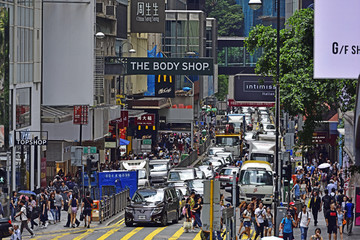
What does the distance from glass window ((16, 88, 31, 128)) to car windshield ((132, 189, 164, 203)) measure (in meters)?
11.7

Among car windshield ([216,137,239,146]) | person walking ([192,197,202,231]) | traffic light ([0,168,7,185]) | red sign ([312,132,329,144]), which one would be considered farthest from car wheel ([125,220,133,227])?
car windshield ([216,137,239,146])

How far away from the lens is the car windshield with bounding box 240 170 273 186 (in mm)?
44875

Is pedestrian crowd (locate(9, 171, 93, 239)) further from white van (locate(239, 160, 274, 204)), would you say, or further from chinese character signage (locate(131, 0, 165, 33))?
chinese character signage (locate(131, 0, 165, 33))

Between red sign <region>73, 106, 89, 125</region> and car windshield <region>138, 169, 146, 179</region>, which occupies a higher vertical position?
red sign <region>73, 106, 89, 125</region>

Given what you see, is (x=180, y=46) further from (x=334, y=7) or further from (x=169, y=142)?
(x=334, y=7)

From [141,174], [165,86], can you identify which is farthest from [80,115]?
[165,86]

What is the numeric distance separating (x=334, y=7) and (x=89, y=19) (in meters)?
39.8

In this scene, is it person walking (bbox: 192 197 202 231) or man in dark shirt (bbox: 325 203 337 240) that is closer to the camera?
A: man in dark shirt (bbox: 325 203 337 240)

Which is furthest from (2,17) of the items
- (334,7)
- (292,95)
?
(334,7)

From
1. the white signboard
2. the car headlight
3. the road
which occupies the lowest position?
the road

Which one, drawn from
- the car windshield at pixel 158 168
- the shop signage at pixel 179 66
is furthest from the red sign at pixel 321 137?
the shop signage at pixel 179 66

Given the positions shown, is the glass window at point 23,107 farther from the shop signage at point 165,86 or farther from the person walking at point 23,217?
the shop signage at point 165,86

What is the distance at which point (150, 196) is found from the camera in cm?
3528

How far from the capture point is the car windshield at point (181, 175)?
49.2 metres
